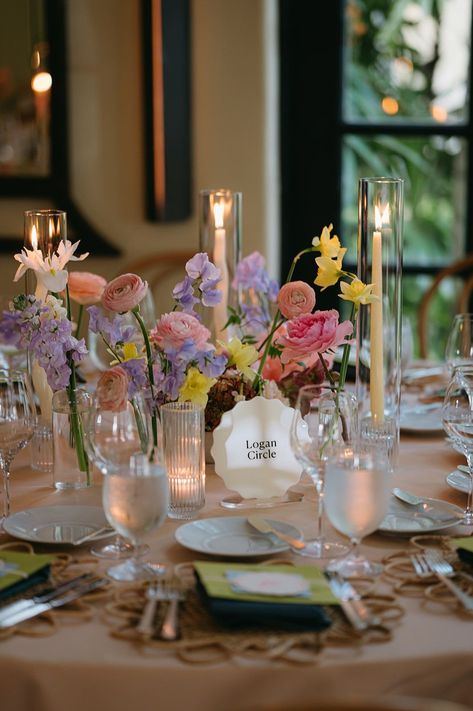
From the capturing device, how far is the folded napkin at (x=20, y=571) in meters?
1.27

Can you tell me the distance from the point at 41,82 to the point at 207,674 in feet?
9.38

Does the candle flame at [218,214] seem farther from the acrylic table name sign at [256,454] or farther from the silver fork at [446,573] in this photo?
the silver fork at [446,573]

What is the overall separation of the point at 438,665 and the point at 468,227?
8.93ft

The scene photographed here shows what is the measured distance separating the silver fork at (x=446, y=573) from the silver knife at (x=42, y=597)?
0.42 m

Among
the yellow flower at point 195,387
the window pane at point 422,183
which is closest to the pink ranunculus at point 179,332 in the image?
the yellow flower at point 195,387

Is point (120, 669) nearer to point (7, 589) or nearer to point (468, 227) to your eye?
point (7, 589)

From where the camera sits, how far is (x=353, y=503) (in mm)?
1302

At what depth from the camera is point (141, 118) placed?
365cm

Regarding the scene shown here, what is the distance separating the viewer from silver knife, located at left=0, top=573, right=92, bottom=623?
1.24 metres

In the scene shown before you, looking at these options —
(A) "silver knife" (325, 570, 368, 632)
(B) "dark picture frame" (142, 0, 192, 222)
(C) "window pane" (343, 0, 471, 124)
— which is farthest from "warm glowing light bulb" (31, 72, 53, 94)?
(A) "silver knife" (325, 570, 368, 632)

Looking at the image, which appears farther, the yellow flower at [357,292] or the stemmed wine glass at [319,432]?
the yellow flower at [357,292]

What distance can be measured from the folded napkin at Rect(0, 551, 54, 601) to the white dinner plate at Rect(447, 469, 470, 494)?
2.19 ft

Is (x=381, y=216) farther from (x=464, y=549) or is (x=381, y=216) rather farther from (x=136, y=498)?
(x=136, y=498)

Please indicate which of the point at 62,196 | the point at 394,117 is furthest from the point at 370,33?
the point at 62,196
